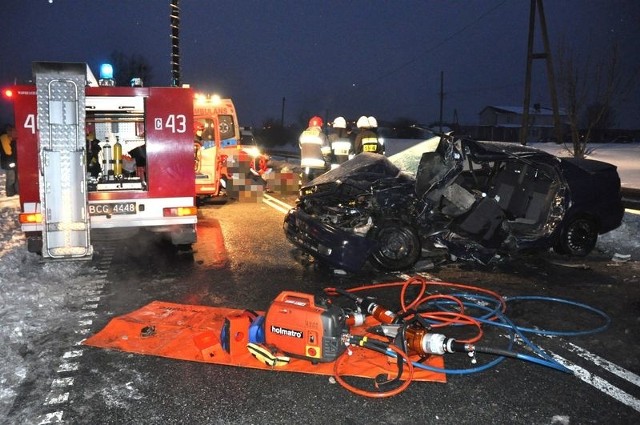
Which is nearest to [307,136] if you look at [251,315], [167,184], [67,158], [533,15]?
[167,184]

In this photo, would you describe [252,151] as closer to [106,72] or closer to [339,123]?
[339,123]

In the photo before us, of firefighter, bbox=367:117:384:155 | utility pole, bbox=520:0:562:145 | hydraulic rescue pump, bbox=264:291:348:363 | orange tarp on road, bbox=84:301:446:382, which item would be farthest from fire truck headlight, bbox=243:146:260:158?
hydraulic rescue pump, bbox=264:291:348:363

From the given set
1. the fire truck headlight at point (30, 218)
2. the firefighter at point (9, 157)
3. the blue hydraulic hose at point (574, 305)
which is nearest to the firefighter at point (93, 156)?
the fire truck headlight at point (30, 218)

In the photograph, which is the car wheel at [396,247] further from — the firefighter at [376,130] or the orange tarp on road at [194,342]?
the firefighter at [376,130]

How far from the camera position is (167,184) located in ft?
23.8

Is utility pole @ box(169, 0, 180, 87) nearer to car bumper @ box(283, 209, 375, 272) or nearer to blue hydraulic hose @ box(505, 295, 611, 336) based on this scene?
car bumper @ box(283, 209, 375, 272)

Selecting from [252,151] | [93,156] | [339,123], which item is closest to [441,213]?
[93,156]

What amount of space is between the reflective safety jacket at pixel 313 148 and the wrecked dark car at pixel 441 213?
3.96 meters

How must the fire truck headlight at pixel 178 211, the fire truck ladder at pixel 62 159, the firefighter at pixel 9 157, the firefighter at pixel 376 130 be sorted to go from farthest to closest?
the firefighter at pixel 9 157 → the firefighter at pixel 376 130 → the fire truck headlight at pixel 178 211 → the fire truck ladder at pixel 62 159

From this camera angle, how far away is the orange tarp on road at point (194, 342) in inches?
159

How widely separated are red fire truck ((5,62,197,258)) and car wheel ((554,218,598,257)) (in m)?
5.57

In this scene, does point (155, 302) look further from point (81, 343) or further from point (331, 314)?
point (331, 314)

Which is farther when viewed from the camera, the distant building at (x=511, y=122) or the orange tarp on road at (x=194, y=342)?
the distant building at (x=511, y=122)

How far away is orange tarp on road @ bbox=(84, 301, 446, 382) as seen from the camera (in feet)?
13.3
